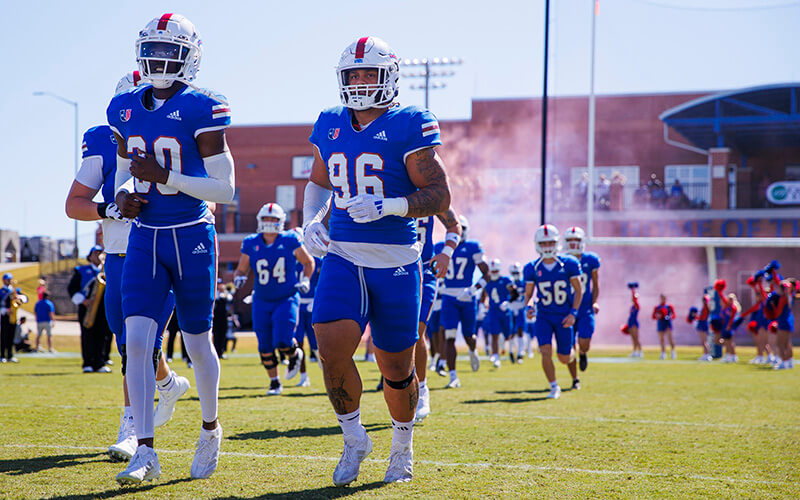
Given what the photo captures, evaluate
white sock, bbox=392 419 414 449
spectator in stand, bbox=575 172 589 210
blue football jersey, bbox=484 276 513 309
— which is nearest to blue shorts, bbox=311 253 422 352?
white sock, bbox=392 419 414 449

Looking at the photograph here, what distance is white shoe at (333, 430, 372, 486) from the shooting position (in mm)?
4324

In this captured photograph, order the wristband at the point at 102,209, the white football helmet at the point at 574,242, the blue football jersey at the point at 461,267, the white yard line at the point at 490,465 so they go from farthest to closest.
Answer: the blue football jersey at the point at 461,267 → the white football helmet at the point at 574,242 → the white yard line at the point at 490,465 → the wristband at the point at 102,209

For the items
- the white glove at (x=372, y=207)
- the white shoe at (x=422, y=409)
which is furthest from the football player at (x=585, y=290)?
the white glove at (x=372, y=207)

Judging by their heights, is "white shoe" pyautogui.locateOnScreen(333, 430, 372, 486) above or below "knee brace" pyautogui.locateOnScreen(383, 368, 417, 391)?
below

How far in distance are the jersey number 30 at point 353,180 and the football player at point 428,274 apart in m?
1.46

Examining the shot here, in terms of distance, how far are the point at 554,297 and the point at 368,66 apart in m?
6.29

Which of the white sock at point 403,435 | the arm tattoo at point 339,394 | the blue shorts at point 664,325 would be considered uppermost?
the arm tattoo at point 339,394

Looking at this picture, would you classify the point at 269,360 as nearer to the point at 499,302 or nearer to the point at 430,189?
the point at 430,189

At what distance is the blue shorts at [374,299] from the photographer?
434cm

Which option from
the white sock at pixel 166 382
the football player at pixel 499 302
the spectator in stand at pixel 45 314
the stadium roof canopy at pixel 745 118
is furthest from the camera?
the stadium roof canopy at pixel 745 118

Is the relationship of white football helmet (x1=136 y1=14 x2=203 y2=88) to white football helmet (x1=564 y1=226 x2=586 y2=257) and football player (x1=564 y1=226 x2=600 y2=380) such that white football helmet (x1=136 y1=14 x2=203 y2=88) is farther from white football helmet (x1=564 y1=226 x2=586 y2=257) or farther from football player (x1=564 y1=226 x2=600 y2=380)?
white football helmet (x1=564 y1=226 x2=586 y2=257)

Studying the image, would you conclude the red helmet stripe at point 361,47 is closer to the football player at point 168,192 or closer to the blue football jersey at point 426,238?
the football player at point 168,192

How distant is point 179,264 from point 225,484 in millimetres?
1135

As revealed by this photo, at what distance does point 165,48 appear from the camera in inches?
171
